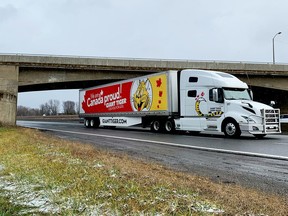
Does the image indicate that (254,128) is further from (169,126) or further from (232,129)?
(169,126)

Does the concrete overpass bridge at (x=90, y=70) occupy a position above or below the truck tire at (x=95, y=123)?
above

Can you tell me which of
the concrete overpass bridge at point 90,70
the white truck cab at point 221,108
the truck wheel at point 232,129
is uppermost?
the concrete overpass bridge at point 90,70

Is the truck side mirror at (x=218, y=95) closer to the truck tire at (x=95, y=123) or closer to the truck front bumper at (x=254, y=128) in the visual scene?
the truck front bumper at (x=254, y=128)

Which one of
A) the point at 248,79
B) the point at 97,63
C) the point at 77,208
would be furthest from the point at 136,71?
the point at 77,208

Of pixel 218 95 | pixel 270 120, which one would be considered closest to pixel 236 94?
pixel 218 95

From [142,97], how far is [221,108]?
24.0 feet

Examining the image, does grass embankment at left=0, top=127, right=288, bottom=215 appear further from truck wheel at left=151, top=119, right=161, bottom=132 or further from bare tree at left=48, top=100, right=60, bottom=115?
bare tree at left=48, top=100, right=60, bottom=115

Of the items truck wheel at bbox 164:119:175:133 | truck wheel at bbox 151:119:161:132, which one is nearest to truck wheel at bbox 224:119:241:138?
truck wheel at bbox 164:119:175:133

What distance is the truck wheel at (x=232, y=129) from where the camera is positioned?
15797mm

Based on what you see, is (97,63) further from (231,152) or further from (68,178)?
(68,178)

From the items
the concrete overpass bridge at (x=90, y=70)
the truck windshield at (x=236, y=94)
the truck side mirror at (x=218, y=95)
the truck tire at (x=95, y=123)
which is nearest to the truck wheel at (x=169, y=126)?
the truck side mirror at (x=218, y=95)

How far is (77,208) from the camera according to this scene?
343 centimetres

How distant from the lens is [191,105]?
728 inches

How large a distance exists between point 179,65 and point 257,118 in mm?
17675
